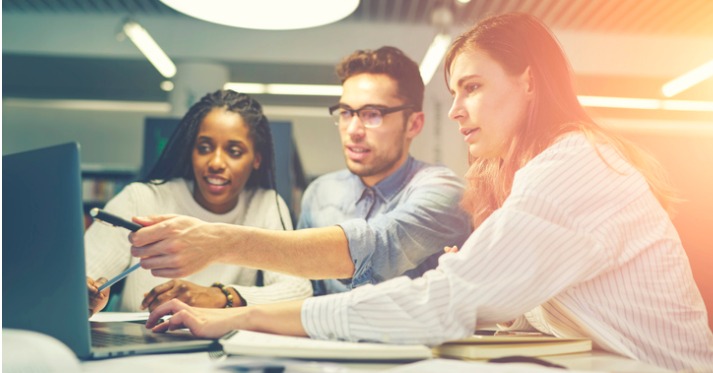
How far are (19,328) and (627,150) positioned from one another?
3.36 ft

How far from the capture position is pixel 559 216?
86 centimetres

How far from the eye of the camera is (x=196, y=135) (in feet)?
5.80

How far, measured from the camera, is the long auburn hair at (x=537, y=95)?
107 cm

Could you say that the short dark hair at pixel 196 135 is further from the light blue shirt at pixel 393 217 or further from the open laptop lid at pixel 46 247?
the open laptop lid at pixel 46 247

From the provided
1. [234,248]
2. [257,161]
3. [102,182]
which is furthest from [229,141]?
[102,182]

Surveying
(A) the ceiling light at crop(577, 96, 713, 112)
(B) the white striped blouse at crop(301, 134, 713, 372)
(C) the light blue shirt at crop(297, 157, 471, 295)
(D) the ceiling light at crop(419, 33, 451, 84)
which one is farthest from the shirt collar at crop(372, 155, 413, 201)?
(A) the ceiling light at crop(577, 96, 713, 112)

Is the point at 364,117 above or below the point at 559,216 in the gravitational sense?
above

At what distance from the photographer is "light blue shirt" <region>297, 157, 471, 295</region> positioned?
132 cm

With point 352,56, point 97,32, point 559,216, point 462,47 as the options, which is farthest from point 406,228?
point 97,32

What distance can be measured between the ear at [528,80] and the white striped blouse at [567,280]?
241mm

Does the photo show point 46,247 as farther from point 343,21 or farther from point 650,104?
A: point 650,104

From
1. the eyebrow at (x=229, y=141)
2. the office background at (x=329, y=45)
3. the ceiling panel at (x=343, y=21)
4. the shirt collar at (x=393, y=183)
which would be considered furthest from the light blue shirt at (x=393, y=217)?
the ceiling panel at (x=343, y=21)

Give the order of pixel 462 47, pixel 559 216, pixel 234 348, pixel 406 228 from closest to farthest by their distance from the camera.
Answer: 1. pixel 234 348
2. pixel 559 216
3. pixel 462 47
4. pixel 406 228

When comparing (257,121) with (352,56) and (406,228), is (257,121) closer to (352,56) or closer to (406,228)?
(352,56)
